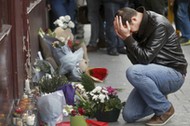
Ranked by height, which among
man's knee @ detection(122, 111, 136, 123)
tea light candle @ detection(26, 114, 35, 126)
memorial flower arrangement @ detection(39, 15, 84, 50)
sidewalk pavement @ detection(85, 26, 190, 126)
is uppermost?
tea light candle @ detection(26, 114, 35, 126)

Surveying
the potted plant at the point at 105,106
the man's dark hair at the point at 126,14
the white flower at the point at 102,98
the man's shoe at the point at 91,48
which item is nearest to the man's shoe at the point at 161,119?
the potted plant at the point at 105,106

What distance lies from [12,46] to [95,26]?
4.63 m

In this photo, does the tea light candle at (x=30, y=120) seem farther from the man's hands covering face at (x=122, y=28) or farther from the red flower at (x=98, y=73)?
the red flower at (x=98, y=73)

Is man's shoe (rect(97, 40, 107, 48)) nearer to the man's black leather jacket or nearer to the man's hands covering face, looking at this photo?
the man's black leather jacket

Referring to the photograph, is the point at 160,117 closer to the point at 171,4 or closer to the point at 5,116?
the point at 5,116

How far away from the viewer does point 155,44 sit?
494cm

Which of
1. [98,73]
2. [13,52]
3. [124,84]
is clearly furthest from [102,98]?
[98,73]

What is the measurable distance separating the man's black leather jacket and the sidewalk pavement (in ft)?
1.94

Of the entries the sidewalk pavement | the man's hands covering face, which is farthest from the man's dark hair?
the sidewalk pavement

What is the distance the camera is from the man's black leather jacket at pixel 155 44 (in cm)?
493

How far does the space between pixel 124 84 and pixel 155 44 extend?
2.22 meters

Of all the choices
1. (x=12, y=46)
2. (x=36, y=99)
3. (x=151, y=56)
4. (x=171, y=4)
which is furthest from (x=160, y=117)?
(x=171, y=4)

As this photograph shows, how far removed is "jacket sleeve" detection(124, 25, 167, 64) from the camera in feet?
16.1

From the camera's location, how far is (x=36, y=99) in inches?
198
